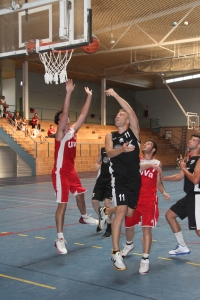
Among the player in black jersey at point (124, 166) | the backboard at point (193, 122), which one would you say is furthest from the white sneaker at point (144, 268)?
the backboard at point (193, 122)

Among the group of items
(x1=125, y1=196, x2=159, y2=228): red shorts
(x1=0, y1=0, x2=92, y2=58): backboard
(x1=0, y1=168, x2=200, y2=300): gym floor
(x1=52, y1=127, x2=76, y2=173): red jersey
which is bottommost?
(x1=0, y1=168, x2=200, y2=300): gym floor

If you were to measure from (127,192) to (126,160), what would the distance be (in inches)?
15.6

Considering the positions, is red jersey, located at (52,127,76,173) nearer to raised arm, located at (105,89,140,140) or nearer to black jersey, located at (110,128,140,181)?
black jersey, located at (110,128,140,181)

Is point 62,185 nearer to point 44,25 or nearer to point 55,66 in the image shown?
point 44,25

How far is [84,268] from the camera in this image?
15.9 feet

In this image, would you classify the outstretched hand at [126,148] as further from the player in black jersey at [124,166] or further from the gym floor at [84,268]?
the gym floor at [84,268]

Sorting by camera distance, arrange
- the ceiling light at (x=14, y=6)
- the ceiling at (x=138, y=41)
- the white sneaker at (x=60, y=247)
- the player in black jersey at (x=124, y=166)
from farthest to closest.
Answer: the ceiling at (x=138, y=41) → the ceiling light at (x=14, y=6) → the white sneaker at (x=60, y=247) → the player in black jersey at (x=124, y=166)

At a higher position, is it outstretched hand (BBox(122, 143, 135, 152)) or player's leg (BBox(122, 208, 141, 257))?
outstretched hand (BBox(122, 143, 135, 152))

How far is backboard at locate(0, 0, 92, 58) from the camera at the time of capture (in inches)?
300

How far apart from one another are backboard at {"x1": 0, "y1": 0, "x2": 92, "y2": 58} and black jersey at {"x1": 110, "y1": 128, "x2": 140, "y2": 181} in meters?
3.30

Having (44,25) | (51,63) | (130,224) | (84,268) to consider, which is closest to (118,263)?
(84,268)

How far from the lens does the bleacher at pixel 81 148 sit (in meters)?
22.5

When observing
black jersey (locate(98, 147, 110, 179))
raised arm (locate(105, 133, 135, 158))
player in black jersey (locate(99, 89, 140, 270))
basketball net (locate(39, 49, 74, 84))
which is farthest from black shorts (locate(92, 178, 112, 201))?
basketball net (locate(39, 49, 74, 84))

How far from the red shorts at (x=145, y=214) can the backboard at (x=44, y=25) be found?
382 cm
